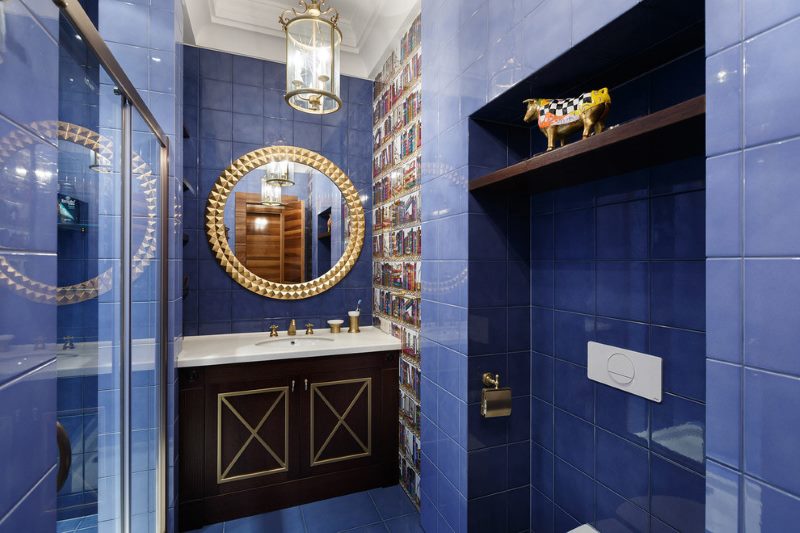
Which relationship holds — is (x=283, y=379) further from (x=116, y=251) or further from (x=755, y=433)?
(x=755, y=433)

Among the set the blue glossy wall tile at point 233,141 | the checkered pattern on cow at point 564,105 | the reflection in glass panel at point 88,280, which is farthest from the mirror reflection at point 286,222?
the checkered pattern on cow at point 564,105

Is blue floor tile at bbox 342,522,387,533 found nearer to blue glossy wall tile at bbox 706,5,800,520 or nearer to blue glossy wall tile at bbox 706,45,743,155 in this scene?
blue glossy wall tile at bbox 706,5,800,520

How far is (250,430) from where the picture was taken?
81.7 inches

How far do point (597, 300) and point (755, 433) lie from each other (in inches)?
27.1

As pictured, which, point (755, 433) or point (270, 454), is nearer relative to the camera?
point (755, 433)

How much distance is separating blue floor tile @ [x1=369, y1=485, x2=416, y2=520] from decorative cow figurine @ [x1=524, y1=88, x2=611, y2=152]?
198 cm

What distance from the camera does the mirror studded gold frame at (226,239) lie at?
2471mm

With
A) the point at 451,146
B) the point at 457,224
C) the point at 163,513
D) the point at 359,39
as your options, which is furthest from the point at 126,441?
the point at 359,39

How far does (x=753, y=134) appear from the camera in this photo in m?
0.65

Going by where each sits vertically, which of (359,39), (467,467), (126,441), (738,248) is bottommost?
(467,467)

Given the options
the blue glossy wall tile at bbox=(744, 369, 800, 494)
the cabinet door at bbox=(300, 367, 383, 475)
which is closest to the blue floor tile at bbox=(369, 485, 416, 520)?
the cabinet door at bbox=(300, 367, 383, 475)

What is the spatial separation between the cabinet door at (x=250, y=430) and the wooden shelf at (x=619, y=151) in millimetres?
1560

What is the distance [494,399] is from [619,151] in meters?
0.98

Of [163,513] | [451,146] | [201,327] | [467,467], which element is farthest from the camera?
[201,327]
